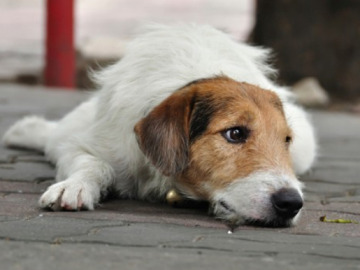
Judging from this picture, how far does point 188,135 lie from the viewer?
460 cm

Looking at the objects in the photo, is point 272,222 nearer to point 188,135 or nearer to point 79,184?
point 188,135

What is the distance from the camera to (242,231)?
422 cm

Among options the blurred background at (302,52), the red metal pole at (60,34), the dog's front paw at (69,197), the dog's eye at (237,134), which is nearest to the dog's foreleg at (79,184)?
the dog's front paw at (69,197)

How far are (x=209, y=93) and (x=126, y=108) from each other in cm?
71

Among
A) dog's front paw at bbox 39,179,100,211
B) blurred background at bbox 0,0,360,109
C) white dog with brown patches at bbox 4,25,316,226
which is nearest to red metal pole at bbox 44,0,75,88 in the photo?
blurred background at bbox 0,0,360,109

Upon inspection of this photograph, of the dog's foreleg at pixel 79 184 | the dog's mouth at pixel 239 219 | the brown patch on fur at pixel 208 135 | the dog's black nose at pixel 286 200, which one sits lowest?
the dog's foreleg at pixel 79 184

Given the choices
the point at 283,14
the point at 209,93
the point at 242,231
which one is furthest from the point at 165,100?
the point at 283,14

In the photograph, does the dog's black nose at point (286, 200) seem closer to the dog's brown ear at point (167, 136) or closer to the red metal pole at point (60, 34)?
the dog's brown ear at point (167, 136)

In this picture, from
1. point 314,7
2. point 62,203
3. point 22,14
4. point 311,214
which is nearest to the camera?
point 62,203

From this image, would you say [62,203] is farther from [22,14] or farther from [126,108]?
[22,14]

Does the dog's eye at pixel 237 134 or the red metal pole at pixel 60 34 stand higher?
the dog's eye at pixel 237 134

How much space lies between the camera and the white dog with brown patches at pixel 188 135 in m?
4.37

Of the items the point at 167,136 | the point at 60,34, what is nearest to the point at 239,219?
the point at 167,136

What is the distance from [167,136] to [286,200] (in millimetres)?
756
